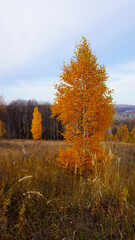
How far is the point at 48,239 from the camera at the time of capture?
2160mm

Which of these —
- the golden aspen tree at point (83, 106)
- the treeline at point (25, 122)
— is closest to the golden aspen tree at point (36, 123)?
the treeline at point (25, 122)

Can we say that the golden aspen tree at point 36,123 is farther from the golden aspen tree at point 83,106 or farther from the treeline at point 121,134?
the golden aspen tree at point 83,106

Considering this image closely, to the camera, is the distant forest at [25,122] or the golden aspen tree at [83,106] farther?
the distant forest at [25,122]

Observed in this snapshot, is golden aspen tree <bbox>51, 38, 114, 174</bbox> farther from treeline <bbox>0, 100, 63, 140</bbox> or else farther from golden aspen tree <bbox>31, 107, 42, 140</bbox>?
treeline <bbox>0, 100, 63, 140</bbox>

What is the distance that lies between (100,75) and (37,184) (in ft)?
18.0

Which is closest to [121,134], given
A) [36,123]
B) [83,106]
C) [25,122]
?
[36,123]

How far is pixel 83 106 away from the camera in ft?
20.8

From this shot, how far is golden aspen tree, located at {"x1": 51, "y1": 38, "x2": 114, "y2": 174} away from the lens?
6.22 metres

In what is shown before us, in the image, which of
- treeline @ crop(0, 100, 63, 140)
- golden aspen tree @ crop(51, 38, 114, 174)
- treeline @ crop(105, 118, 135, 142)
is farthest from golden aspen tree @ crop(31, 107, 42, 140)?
golden aspen tree @ crop(51, 38, 114, 174)

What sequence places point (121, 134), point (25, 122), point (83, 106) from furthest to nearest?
point (25, 122), point (121, 134), point (83, 106)

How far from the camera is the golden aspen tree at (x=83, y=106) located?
6.22 meters

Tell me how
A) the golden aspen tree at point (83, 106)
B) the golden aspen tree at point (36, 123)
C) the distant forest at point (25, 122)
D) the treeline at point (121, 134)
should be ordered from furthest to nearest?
the distant forest at point (25, 122) < the golden aspen tree at point (36, 123) < the treeline at point (121, 134) < the golden aspen tree at point (83, 106)

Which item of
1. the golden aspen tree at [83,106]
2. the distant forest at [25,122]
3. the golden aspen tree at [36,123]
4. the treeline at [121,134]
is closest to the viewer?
the golden aspen tree at [83,106]

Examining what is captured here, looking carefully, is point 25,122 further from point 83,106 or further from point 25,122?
point 83,106
